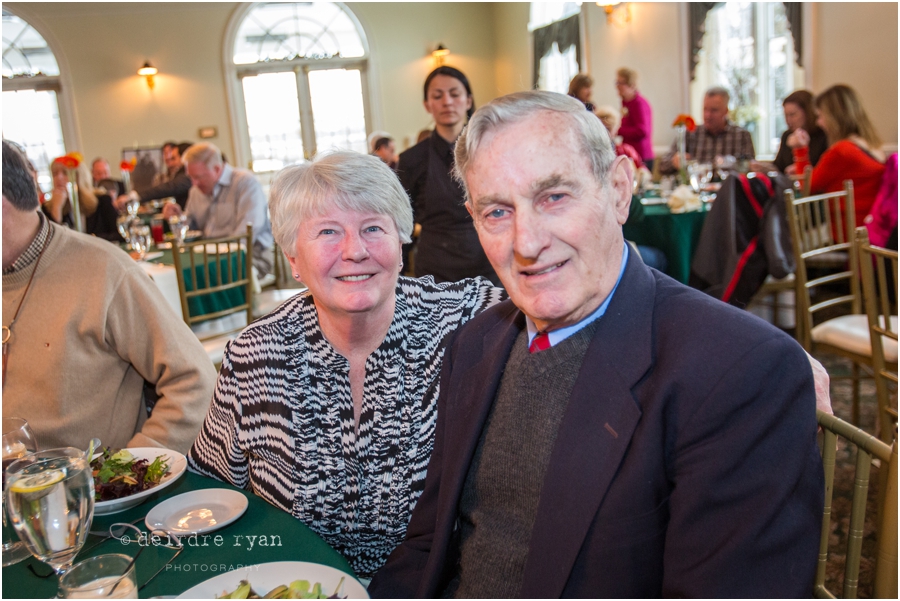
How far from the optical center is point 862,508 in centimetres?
103

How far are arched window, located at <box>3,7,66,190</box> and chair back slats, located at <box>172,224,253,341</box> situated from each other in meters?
9.63

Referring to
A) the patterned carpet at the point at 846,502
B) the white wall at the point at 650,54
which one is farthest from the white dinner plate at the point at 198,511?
the white wall at the point at 650,54

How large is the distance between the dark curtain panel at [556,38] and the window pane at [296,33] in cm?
313

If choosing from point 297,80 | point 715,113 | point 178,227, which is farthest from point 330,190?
point 297,80

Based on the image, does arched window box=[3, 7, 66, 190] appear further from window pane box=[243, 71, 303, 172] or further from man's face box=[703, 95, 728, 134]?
man's face box=[703, 95, 728, 134]

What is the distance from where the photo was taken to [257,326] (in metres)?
1.50

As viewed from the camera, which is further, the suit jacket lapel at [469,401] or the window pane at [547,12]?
the window pane at [547,12]

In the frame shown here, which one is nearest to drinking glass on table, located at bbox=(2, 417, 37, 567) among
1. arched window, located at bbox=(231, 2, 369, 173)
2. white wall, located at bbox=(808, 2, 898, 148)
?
white wall, located at bbox=(808, 2, 898, 148)

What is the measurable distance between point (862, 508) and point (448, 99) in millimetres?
2779

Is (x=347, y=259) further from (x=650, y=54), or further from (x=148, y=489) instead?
(x=650, y=54)

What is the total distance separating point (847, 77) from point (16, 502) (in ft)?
23.5

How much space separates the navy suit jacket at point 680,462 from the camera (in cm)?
84

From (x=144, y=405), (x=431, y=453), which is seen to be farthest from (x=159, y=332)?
(x=431, y=453)

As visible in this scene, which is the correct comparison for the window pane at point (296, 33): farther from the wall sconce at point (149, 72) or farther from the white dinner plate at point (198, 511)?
the white dinner plate at point (198, 511)
